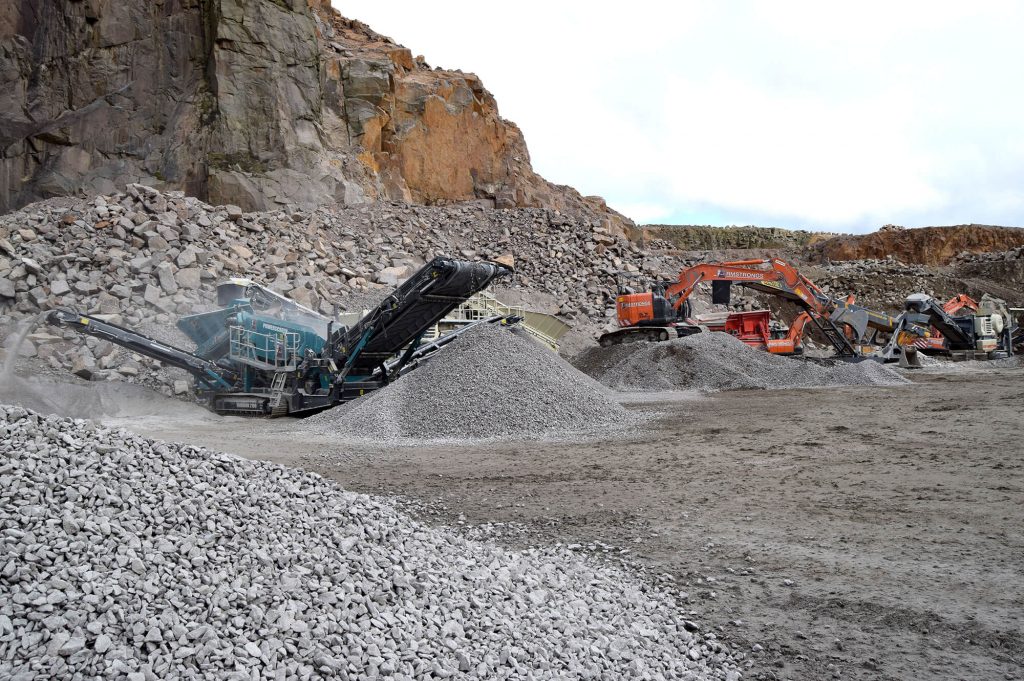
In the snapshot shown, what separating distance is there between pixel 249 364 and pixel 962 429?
31.0ft

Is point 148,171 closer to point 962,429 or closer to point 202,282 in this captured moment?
point 202,282

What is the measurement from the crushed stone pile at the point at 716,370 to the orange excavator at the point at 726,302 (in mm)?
776

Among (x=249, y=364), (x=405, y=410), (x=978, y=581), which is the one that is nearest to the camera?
(x=978, y=581)

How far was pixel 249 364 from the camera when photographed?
11.6 meters

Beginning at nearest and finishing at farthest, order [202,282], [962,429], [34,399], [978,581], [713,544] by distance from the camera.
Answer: [978,581]
[713,544]
[962,429]
[34,399]
[202,282]

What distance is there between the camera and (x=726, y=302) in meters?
17.3

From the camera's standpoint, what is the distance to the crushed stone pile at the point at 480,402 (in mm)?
9125

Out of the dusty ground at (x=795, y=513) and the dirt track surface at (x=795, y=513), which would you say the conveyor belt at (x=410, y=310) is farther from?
the dirt track surface at (x=795, y=513)

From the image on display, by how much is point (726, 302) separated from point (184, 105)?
20624 millimetres

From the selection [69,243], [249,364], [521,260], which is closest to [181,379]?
[249,364]

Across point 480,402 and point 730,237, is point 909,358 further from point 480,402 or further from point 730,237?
point 730,237

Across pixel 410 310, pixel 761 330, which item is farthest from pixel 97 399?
pixel 761 330

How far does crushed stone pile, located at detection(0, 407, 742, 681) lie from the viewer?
2689 millimetres

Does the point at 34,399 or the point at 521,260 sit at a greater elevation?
the point at 521,260
